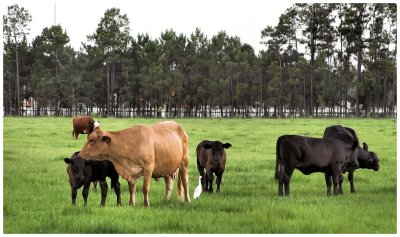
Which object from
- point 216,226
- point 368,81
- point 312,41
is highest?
point 312,41

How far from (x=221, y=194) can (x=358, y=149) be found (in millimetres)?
2225

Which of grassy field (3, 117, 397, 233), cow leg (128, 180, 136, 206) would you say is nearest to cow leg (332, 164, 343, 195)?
grassy field (3, 117, 397, 233)

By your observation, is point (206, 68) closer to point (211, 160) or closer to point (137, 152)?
point (211, 160)

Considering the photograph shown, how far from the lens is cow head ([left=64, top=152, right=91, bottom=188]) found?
273 inches

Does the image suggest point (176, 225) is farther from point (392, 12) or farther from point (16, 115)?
point (392, 12)

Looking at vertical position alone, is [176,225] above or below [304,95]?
below

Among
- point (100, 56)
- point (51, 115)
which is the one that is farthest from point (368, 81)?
point (51, 115)

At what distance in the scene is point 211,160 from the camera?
8984 millimetres

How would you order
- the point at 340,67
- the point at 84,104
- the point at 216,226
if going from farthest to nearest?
the point at 340,67
the point at 84,104
the point at 216,226

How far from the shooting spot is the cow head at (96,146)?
6793mm

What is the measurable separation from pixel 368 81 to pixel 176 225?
451 cm

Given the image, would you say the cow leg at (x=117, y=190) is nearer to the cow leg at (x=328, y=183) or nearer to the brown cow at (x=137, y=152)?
the brown cow at (x=137, y=152)

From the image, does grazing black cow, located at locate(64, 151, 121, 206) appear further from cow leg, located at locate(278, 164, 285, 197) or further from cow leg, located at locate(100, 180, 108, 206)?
cow leg, located at locate(278, 164, 285, 197)

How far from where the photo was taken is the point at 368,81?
32.2 ft
